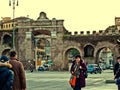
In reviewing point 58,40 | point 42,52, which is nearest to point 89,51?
point 58,40

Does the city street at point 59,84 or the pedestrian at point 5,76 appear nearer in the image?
the pedestrian at point 5,76

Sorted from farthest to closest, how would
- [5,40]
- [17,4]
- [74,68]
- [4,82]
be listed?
[5,40] → [17,4] → [74,68] → [4,82]

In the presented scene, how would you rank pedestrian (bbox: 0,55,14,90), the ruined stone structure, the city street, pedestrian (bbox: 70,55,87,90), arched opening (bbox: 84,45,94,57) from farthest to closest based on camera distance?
arched opening (bbox: 84,45,94,57) → the ruined stone structure → the city street → pedestrian (bbox: 70,55,87,90) → pedestrian (bbox: 0,55,14,90)

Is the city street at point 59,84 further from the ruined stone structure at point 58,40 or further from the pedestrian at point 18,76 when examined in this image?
the ruined stone structure at point 58,40

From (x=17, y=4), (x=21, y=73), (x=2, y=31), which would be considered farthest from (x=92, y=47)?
(x=21, y=73)

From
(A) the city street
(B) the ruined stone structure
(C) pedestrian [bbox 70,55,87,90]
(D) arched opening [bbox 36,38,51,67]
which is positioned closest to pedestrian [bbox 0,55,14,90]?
(C) pedestrian [bbox 70,55,87,90]

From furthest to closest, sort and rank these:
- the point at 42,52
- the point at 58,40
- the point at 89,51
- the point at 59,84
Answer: the point at 42,52 < the point at 89,51 < the point at 58,40 < the point at 59,84

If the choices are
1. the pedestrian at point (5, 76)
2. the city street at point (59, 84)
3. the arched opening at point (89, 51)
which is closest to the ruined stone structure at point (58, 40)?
the arched opening at point (89, 51)

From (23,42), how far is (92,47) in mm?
11142

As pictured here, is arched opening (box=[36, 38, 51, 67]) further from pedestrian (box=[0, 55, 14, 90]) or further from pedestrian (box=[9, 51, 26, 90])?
pedestrian (box=[0, 55, 14, 90])

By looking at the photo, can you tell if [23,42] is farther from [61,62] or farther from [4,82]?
[4,82]

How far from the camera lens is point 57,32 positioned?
2781 inches

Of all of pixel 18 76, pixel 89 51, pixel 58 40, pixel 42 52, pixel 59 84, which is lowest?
pixel 59 84

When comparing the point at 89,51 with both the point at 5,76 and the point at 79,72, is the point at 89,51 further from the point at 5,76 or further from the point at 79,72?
the point at 5,76
